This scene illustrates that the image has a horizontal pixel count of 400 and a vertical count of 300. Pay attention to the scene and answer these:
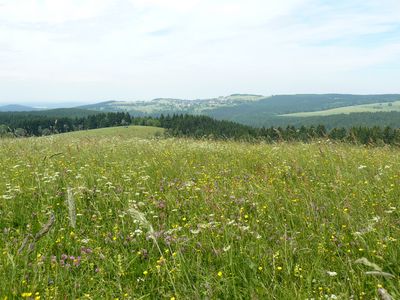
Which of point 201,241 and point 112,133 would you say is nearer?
point 201,241

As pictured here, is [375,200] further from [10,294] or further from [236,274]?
[10,294]

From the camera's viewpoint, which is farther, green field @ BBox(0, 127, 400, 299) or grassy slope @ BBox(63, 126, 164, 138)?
grassy slope @ BBox(63, 126, 164, 138)

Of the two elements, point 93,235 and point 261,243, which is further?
point 93,235

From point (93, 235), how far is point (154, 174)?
277 centimetres

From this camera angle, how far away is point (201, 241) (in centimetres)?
368

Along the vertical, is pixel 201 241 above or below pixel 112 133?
above

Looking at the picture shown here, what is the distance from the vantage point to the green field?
2854 mm

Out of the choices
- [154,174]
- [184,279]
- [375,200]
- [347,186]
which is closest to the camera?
[184,279]

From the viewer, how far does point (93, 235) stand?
400 centimetres

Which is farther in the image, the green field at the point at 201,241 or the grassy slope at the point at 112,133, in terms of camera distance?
the grassy slope at the point at 112,133

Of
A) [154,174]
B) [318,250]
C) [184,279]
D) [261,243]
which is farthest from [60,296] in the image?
[154,174]

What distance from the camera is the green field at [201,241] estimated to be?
2.85 m

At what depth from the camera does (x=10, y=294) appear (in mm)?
2734

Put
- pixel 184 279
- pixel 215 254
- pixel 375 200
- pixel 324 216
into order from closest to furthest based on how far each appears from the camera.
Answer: pixel 184 279
pixel 215 254
pixel 324 216
pixel 375 200
